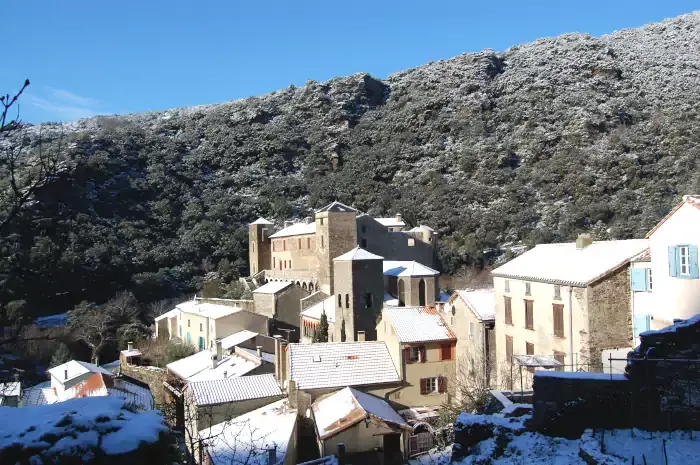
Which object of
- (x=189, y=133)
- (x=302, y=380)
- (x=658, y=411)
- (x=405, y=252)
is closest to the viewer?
(x=658, y=411)

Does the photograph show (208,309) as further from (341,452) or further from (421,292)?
(341,452)

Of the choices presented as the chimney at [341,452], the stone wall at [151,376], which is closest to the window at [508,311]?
the chimney at [341,452]

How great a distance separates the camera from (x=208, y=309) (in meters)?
40.2

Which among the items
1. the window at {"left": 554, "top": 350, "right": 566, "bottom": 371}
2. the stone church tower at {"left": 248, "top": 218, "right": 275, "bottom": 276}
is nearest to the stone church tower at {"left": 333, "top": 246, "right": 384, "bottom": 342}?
the window at {"left": 554, "top": 350, "right": 566, "bottom": 371}

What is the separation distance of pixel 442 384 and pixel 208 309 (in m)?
20.7

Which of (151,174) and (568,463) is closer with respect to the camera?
(568,463)

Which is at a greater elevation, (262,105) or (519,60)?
(519,60)

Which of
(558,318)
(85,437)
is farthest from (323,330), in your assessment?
(85,437)

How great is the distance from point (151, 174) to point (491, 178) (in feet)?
150

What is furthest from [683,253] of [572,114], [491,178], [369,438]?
[572,114]

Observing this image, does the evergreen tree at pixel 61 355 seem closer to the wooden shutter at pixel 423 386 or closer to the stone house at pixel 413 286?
the stone house at pixel 413 286

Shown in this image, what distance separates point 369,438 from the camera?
19.6 meters

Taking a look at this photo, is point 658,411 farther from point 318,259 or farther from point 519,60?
point 519,60

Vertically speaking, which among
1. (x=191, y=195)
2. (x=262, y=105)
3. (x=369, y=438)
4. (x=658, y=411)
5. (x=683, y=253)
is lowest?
(x=369, y=438)
